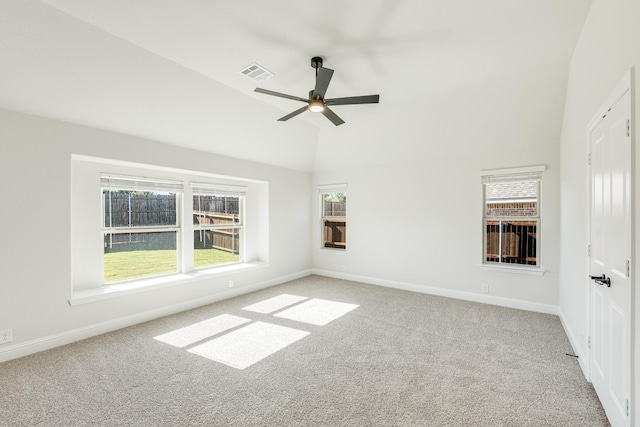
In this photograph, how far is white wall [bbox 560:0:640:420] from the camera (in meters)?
1.62

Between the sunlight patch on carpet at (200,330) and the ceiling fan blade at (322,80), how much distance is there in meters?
2.93

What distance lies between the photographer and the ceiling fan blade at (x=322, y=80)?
251 centimetres

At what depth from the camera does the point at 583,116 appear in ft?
8.72

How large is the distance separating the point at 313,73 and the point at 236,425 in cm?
335

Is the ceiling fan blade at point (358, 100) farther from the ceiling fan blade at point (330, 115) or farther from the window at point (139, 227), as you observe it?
the window at point (139, 227)

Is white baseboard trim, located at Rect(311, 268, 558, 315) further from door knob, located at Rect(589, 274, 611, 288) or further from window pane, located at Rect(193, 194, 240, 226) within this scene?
door knob, located at Rect(589, 274, 611, 288)

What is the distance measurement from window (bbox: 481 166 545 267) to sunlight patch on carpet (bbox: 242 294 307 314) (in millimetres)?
3184

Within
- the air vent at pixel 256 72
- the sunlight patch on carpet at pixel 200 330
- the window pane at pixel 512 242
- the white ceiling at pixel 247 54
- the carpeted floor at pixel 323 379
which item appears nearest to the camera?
the carpeted floor at pixel 323 379

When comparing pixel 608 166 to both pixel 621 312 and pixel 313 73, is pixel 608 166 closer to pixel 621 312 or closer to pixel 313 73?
pixel 621 312

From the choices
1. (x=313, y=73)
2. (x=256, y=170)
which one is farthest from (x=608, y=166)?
(x=256, y=170)

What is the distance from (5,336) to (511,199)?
6.39 meters

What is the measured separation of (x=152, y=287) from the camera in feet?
12.9

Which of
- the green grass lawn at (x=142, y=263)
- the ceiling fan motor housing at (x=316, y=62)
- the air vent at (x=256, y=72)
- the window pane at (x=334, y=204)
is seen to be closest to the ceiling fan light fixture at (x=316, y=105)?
→ the ceiling fan motor housing at (x=316, y=62)

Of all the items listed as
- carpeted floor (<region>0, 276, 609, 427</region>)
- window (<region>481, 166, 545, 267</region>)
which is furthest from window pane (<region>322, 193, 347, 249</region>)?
carpeted floor (<region>0, 276, 609, 427</region>)
